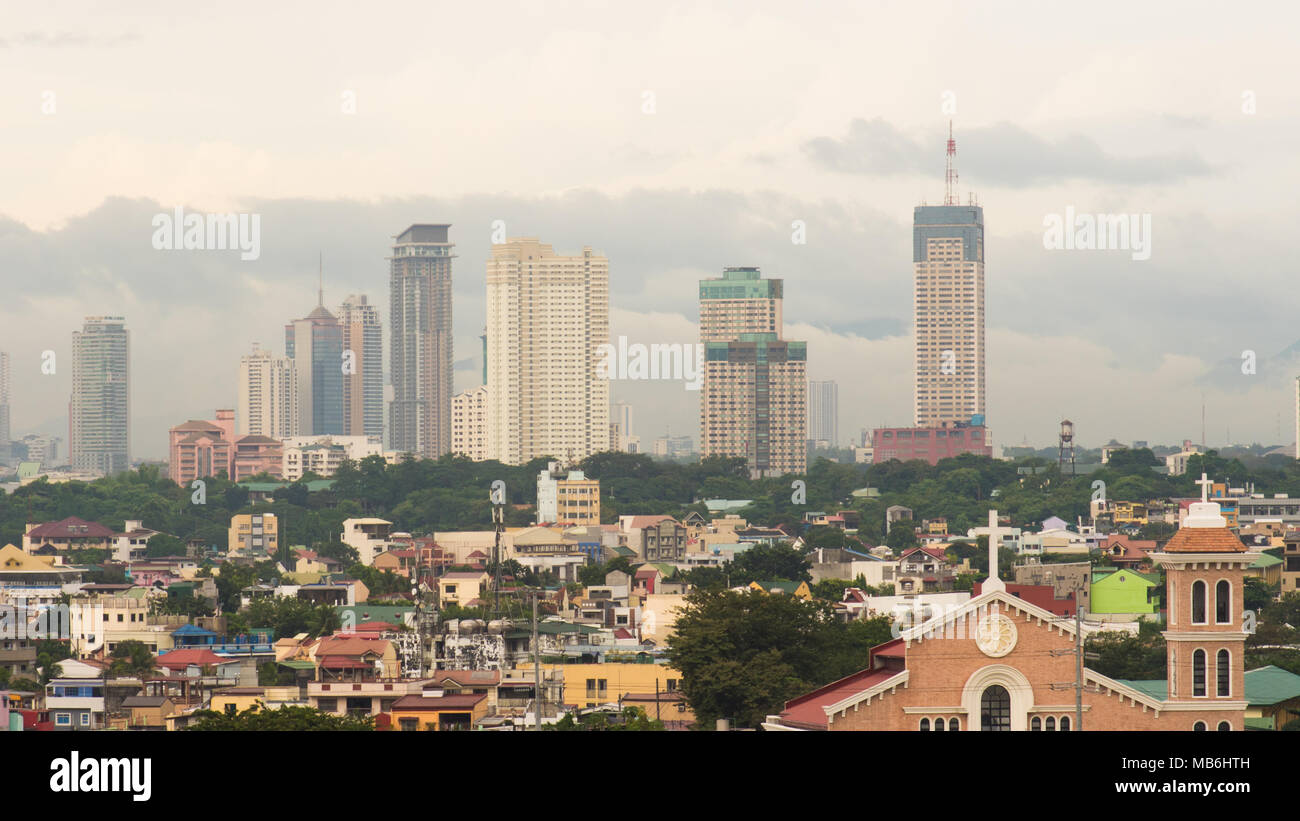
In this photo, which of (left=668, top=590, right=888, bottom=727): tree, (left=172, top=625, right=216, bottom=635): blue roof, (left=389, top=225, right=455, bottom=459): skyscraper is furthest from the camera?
(left=389, top=225, right=455, bottom=459): skyscraper

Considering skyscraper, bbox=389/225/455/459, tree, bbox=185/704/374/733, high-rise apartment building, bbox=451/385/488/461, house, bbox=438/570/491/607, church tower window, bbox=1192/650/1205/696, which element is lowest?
house, bbox=438/570/491/607

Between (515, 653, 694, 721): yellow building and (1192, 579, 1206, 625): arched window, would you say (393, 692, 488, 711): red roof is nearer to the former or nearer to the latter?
(515, 653, 694, 721): yellow building

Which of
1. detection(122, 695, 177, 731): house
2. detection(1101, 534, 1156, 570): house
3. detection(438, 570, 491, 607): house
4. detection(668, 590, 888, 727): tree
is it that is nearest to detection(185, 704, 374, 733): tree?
detection(668, 590, 888, 727): tree

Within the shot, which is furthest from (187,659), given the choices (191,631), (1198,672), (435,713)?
(1198,672)

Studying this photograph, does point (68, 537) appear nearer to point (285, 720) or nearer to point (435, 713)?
point (435, 713)

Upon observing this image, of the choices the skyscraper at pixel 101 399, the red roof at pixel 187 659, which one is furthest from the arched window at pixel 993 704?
the skyscraper at pixel 101 399

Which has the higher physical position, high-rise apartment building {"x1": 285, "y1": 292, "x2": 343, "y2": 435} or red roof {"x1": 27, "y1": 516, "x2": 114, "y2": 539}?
high-rise apartment building {"x1": 285, "y1": 292, "x2": 343, "y2": 435}

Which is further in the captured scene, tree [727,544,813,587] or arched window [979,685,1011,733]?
tree [727,544,813,587]
